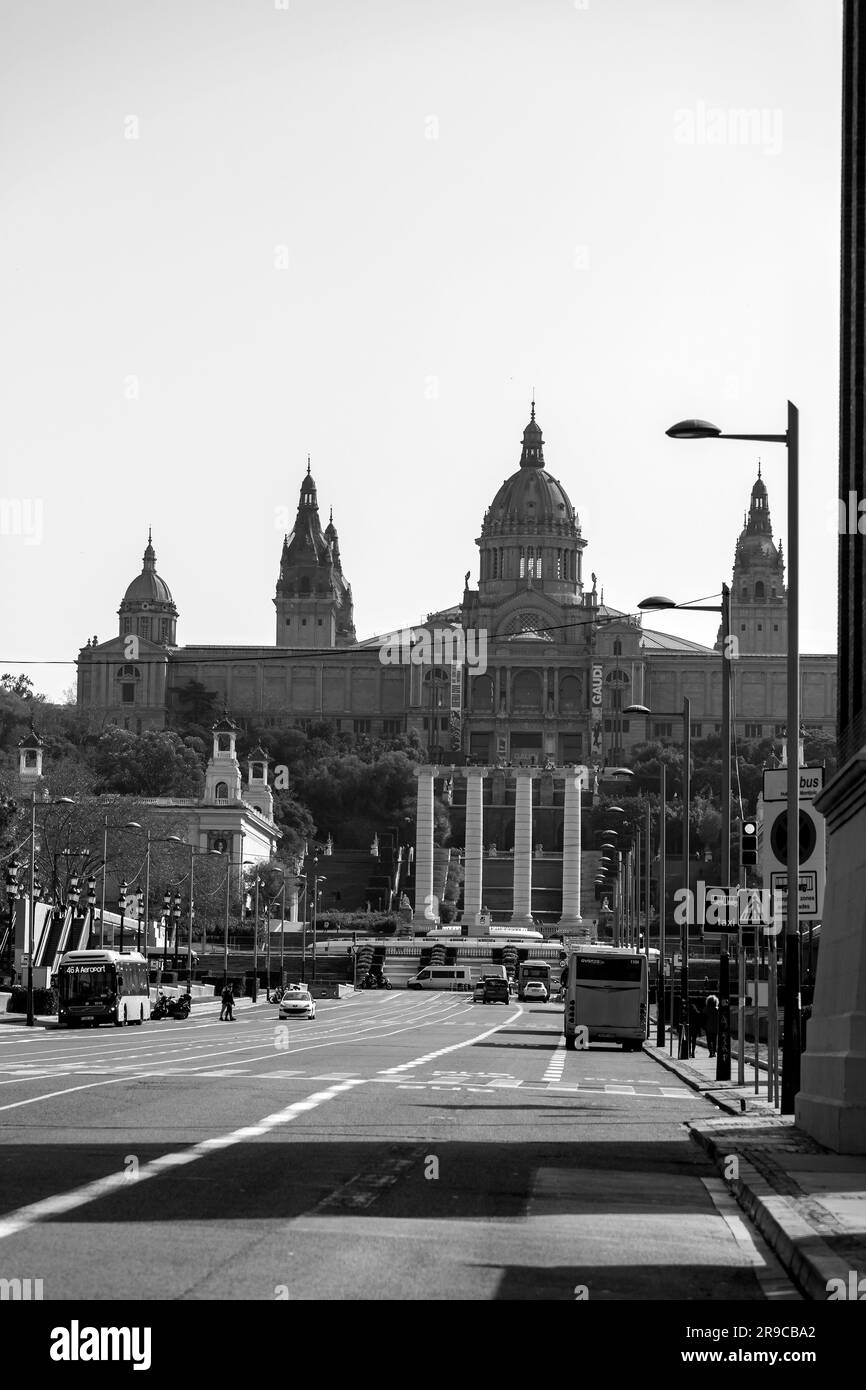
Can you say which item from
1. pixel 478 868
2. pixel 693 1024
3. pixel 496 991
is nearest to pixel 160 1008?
pixel 693 1024

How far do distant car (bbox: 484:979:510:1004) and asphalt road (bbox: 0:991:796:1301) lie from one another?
258 ft

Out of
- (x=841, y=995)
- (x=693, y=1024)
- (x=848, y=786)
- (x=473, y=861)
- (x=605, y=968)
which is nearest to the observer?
(x=841, y=995)

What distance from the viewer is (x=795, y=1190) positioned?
17438 millimetres

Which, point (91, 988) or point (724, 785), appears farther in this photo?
point (91, 988)

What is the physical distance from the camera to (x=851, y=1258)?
12.7 m

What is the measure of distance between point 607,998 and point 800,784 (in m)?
32.3

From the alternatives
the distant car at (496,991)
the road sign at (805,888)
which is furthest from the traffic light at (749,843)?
the distant car at (496,991)

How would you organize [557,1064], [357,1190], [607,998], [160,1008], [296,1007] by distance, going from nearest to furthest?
[357,1190], [557,1064], [607,998], [296,1007], [160,1008]

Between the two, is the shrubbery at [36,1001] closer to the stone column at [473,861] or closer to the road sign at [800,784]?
the road sign at [800,784]

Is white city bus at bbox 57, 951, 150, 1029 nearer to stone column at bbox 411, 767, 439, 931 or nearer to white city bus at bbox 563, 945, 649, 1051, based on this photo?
white city bus at bbox 563, 945, 649, 1051

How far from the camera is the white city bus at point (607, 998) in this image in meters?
60.0

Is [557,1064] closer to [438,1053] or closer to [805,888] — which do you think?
[438,1053]

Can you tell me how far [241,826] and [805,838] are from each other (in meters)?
167

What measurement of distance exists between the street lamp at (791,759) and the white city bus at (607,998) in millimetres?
29891
